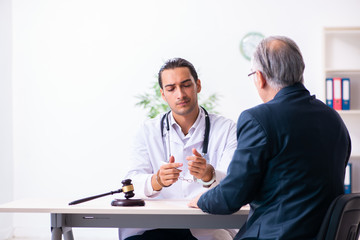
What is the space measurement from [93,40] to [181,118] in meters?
2.70

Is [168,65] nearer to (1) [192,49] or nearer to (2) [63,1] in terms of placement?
(1) [192,49]

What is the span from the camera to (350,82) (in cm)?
492

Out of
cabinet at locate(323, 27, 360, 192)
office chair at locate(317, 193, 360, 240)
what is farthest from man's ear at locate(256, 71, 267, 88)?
cabinet at locate(323, 27, 360, 192)

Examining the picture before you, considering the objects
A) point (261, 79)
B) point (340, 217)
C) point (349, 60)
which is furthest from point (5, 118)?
point (340, 217)

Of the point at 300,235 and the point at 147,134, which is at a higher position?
the point at 147,134

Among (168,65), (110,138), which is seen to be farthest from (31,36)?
(168,65)

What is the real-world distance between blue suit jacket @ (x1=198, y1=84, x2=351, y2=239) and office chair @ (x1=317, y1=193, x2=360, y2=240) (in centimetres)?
5

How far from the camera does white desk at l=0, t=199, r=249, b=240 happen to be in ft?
6.41

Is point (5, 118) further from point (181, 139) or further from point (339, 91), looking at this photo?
point (339, 91)

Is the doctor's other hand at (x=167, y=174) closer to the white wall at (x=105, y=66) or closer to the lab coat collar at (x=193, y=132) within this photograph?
the lab coat collar at (x=193, y=132)

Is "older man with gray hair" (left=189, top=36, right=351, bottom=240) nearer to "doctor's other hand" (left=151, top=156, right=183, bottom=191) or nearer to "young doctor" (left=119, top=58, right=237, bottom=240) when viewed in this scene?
"doctor's other hand" (left=151, top=156, right=183, bottom=191)

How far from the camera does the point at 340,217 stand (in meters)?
1.46

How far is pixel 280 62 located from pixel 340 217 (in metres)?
0.54

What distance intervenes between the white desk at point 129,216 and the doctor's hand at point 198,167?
0.15 m
